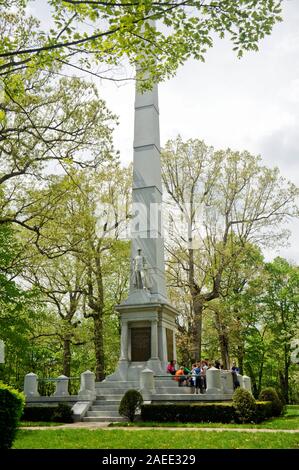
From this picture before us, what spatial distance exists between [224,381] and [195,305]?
942 cm

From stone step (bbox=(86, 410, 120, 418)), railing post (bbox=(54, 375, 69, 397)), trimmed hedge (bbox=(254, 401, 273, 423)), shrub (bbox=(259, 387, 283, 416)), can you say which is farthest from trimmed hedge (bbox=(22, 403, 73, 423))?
shrub (bbox=(259, 387, 283, 416))

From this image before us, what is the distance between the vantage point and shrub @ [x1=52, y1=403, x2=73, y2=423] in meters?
15.0

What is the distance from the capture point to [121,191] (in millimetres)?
29516

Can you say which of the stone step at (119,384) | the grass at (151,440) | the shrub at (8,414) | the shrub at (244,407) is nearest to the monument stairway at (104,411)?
the stone step at (119,384)

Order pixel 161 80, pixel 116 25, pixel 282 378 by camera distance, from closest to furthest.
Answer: pixel 116 25
pixel 161 80
pixel 282 378

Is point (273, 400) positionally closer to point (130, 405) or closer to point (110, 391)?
point (130, 405)

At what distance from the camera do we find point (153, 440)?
948cm

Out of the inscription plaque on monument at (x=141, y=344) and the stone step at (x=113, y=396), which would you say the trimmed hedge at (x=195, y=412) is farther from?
the inscription plaque on monument at (x=141, y=344)

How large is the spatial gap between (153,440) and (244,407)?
500cm

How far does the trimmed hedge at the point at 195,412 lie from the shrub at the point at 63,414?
275cm

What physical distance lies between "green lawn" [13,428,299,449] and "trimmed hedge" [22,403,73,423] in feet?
12.7
